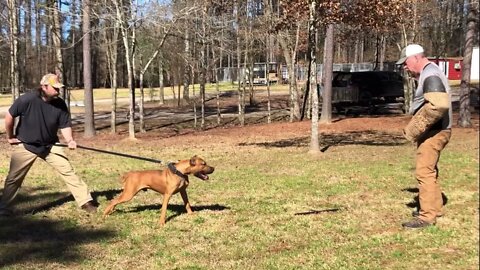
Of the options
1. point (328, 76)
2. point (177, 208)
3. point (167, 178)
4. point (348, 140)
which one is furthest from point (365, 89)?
point (167, 178)

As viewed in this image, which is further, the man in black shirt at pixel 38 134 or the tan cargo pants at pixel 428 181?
the man in black shirt at pixel 38 134

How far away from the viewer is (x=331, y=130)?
16406mm

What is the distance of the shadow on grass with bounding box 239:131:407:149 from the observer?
43.2ft

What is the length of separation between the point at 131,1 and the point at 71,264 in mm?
11317

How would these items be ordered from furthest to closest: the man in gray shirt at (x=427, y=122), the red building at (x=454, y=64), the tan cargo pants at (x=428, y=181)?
the tan cargo pants at (x=428, y=181), the man in gray shirt at (x=427, y=122), the red building at (x=454, y=64)

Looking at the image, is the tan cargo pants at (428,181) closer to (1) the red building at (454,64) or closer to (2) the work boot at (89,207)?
(1) the red building at (454,64)

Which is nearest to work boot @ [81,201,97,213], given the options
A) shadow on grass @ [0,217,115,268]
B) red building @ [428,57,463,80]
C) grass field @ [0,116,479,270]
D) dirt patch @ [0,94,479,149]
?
grass field @ [0,116,479,270]

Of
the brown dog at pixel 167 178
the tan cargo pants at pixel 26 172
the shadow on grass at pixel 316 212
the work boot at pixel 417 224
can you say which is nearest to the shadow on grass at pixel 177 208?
the brown dog at pixel 167 178

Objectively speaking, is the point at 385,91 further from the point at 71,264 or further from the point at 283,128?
the point at 71,264

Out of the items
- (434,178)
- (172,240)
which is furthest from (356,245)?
(172,240)

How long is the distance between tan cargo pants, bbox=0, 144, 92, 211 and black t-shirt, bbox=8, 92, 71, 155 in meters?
0.09

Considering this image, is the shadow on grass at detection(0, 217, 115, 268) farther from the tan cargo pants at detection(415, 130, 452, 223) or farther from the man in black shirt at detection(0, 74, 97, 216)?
the tan cargo pants at detection(415, 130, 452, 223)

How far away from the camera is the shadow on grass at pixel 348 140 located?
1317 cm

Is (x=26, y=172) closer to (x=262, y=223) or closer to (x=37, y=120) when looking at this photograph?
(x=37, y=120)
